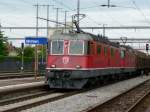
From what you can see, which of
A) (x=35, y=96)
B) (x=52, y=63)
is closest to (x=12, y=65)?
(x=52, y=63)

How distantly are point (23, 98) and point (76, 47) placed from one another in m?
6.34

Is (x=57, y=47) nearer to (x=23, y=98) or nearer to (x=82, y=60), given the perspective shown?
(x=82, y=60)

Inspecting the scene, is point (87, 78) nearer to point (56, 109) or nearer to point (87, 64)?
point (87, 64)

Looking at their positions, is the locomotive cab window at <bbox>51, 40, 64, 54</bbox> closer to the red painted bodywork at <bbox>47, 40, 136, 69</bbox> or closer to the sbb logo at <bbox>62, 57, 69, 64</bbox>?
the red painted bodywork at <bbox>47, 40, 136, 69</bbox>

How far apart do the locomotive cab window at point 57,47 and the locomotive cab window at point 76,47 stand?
1.68 feet

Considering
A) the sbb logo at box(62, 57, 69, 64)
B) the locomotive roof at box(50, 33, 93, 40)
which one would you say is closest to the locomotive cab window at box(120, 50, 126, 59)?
the locomotive roof at box(50, 33, 93, 40)

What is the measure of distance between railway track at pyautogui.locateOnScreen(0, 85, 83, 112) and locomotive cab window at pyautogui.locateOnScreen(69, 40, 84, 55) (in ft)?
8.18

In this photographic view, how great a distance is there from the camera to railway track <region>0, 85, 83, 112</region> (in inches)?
643

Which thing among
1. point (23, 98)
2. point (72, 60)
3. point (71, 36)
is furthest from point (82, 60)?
point (23, 98)

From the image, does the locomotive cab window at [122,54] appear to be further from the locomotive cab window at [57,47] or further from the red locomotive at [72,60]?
the locomotive cab window at [57,47]

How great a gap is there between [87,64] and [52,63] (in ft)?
6.12

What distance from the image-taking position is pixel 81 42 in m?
25.0

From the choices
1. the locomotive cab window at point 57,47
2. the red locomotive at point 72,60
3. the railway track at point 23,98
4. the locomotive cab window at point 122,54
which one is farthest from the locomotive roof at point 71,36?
the locomotive cab window at point 122,54

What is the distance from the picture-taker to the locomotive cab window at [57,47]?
25416 millimetres
